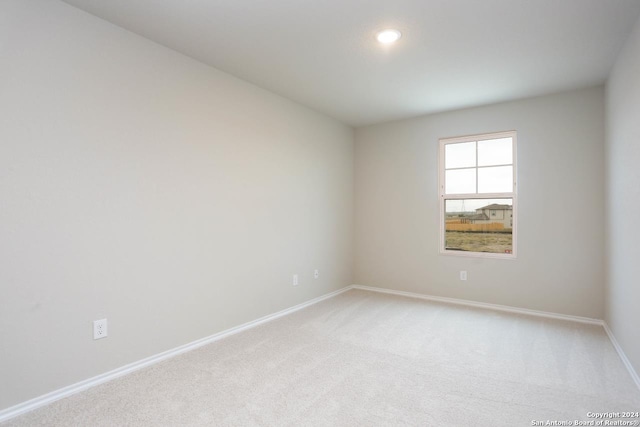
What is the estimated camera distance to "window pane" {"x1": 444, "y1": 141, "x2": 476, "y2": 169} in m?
4.34

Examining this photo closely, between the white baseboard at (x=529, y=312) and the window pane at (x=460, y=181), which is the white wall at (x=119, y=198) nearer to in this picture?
the white baseboard at (x=529, y=312)

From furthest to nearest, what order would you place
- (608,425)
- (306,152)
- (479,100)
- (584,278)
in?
(306,152)
(479,100)
(584,278)
(608,425)

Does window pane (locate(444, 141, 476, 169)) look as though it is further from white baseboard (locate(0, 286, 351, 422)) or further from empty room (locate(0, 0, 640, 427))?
white baseboard (locate(0, 286, 351, 422))

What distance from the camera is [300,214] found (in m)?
4.17

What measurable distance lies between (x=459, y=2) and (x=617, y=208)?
7.40 ft

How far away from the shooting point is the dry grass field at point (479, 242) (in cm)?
→ 412

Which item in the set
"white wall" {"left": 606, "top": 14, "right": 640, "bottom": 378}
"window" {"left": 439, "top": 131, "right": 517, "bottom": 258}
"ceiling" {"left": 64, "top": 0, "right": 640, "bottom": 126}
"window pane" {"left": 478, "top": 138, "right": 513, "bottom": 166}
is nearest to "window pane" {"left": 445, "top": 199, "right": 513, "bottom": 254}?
"window" {"left": 439, "top": 131, "right": 517, "bottom": 258}

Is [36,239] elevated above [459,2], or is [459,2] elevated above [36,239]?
[459,2]

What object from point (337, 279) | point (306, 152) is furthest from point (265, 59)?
point (337, 279)

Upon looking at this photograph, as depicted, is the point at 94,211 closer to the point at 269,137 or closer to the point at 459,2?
the point at 269,137

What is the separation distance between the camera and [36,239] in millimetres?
2047

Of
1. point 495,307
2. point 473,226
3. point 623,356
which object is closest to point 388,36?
point 473,226

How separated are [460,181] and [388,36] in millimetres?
2458

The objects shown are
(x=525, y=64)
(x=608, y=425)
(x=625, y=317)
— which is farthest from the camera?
(x=525, y=64)
